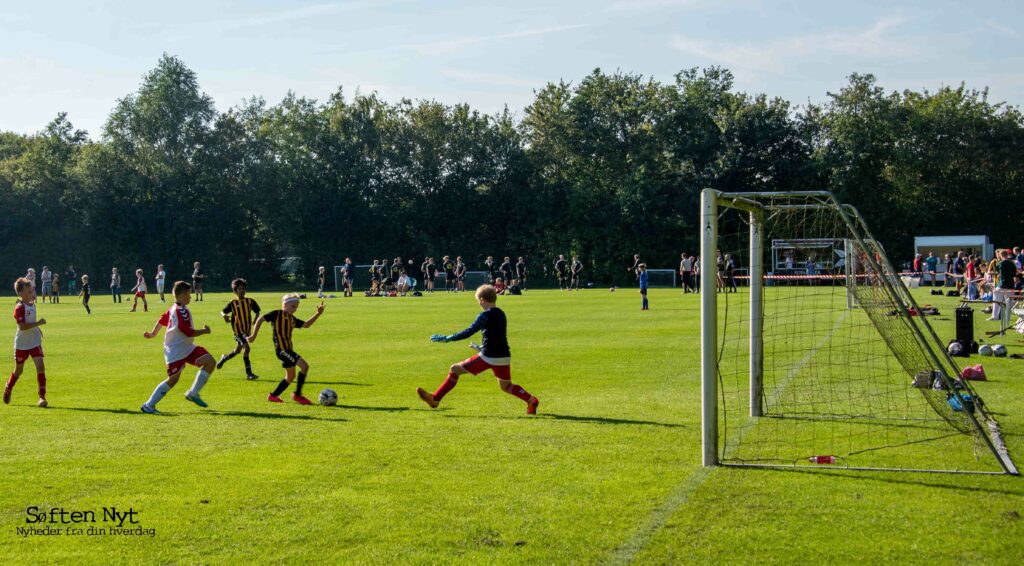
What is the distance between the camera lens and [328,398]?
40.9 feet

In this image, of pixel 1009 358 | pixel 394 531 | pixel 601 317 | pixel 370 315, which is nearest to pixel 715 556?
pixel 394 531

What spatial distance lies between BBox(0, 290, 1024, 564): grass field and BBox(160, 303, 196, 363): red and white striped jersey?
2.39 feet

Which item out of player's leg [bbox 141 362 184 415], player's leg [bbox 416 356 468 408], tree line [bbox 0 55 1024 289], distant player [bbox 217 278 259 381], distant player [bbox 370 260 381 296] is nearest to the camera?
player's leg [bbox 416 356 468 408]

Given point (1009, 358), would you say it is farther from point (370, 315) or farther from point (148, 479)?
point (370, 315)

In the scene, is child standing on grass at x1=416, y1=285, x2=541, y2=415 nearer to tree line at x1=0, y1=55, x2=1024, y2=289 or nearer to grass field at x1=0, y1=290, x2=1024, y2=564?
grass field at x1=0, y1=290, x2=1024, y2=564

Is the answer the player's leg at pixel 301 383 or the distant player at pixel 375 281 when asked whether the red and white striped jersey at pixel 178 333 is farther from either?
the distant player at pixel 375 281

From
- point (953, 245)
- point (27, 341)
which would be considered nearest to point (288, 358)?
point (27, 341)

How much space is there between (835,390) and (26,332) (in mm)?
10852

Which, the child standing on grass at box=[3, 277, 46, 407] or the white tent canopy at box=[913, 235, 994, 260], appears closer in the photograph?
the child standing on grass at box=[3, 277, 46, 407]

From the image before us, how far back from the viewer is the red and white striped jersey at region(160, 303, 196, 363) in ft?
39.7

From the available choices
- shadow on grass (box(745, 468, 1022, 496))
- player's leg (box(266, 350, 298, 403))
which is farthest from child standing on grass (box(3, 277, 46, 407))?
shadow on grass (box(745, 468, 1022, 496))

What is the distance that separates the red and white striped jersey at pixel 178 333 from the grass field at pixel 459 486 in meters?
0.73

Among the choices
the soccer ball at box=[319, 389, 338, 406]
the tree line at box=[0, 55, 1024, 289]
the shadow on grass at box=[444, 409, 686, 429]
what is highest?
the tree line at box=[0, 55, 1024, 289]

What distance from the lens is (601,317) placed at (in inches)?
1128
